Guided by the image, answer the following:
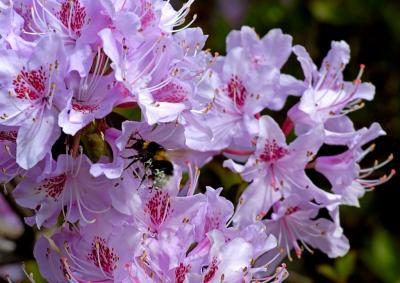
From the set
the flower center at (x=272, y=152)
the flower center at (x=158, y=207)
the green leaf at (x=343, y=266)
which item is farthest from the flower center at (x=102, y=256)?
the green leaf at (x=343, y=266)

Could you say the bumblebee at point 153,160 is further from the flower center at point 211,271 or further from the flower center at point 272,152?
the flower center at point 272,152

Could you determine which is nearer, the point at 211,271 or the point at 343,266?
the point at 211,271

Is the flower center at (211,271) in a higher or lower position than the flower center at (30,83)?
lower

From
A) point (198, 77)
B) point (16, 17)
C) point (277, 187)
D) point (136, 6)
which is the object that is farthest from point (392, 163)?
point (16, 17)

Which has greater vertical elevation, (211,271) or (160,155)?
(160,155)

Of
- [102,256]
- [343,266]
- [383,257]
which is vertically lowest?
[383,257]

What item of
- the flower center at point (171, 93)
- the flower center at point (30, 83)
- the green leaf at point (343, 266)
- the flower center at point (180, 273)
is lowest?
the green leaf at point (343, 266)

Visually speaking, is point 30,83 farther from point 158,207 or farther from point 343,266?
point 343,266

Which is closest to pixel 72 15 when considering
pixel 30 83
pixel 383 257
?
pixel 30 83
